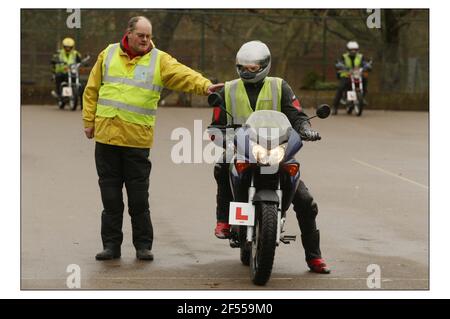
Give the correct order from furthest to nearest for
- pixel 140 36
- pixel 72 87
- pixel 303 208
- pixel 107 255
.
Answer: pixel 72 87 < pixel 107 255 < pixel 140 36 < pixel 303 208

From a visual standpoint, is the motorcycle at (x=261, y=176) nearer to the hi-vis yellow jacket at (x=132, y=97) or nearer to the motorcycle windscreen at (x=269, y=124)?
the motorcycle windscreen at (x=269, y=124)

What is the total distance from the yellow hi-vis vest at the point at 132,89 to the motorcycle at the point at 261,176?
3.00ft

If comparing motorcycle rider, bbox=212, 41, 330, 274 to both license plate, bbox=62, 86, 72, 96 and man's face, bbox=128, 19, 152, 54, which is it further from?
license plate, bbox=62, 86, 72, 96

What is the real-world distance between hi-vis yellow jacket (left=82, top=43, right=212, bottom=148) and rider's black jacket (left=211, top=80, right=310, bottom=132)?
50cm

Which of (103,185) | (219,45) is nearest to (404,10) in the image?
(219,45)

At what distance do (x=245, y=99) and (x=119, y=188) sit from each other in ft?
4.82

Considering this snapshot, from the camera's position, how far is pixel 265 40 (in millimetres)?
32844

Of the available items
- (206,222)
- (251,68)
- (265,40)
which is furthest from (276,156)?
(265,40)

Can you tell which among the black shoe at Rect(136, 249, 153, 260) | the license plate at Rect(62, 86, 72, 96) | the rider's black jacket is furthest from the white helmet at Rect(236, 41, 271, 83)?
the license plate at Rect(62, 86, 72, 96)

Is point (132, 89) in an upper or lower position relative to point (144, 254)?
upper

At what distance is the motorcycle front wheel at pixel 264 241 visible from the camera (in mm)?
8473

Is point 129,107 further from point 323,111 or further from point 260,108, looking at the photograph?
point 323,111

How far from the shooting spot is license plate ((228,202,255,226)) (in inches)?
344
